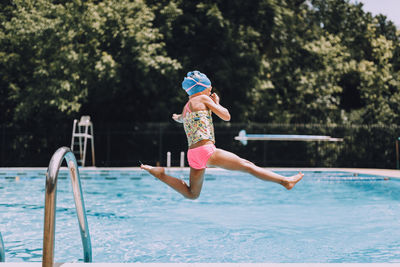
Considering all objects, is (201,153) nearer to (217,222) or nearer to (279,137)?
(217,222)

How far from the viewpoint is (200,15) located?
2336 centimetres

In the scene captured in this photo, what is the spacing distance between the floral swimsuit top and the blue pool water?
8.02 feet

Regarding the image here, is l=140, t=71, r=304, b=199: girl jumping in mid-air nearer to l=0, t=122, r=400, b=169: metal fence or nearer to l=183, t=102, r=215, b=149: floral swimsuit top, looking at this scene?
l=183, t=102, r=215, b=149: floral swimsuit top

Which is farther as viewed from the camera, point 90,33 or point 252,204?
point 90,33

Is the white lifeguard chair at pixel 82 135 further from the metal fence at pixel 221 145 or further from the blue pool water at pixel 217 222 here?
the blue pool water at pixel 217 222

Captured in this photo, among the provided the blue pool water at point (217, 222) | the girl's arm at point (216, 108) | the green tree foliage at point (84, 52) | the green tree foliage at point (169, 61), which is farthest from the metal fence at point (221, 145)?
the girl's arm at point (216, 108)

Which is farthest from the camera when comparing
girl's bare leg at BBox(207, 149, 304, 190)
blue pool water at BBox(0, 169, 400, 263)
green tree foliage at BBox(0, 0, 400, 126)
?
green tree foliage at BBox(0, 0, 400, 126)

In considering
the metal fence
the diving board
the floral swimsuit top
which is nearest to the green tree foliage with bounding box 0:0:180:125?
the metal fence

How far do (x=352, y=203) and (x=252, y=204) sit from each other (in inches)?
97.2

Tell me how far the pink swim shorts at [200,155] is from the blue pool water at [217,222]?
236cm

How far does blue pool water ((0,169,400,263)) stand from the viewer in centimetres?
684

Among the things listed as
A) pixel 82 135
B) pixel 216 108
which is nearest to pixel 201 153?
pixel 216 108

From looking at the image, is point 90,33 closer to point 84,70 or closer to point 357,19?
point 84,70

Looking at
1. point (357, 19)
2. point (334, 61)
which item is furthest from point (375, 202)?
point (357, 19)
